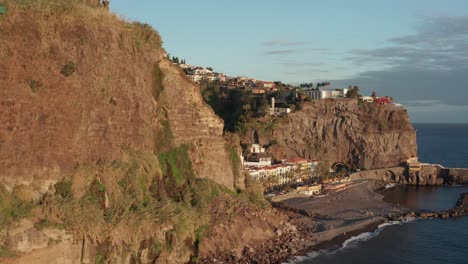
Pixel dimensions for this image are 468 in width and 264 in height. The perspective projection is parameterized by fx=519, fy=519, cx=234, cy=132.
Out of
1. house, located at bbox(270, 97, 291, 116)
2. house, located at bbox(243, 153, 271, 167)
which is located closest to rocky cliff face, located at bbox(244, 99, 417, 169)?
house, located at bbox(270, 97, 291, 116)

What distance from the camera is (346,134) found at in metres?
100

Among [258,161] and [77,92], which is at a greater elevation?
[77,92]

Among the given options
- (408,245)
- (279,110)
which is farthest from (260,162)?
(408,245)

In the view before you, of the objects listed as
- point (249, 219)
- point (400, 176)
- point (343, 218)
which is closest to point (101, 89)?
point (249, 219)

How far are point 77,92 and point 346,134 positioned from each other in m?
74.3

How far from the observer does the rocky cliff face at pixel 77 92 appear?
97.7 ft

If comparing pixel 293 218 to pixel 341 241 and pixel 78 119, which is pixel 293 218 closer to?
pixel 341 241

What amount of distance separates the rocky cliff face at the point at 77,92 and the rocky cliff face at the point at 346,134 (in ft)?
185

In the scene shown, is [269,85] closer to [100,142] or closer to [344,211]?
[344,211]

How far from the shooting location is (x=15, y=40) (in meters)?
30.2

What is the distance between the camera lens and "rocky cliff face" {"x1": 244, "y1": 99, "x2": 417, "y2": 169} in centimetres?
9756

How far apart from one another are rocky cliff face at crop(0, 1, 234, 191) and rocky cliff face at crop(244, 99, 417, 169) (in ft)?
185

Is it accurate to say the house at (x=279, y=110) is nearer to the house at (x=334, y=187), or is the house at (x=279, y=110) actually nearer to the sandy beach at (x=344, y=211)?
the house at (x=334, y=187)

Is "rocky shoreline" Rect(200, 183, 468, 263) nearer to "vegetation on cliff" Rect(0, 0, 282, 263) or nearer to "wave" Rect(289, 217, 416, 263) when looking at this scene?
"wave" Rect(289, 217, 416, 263)
